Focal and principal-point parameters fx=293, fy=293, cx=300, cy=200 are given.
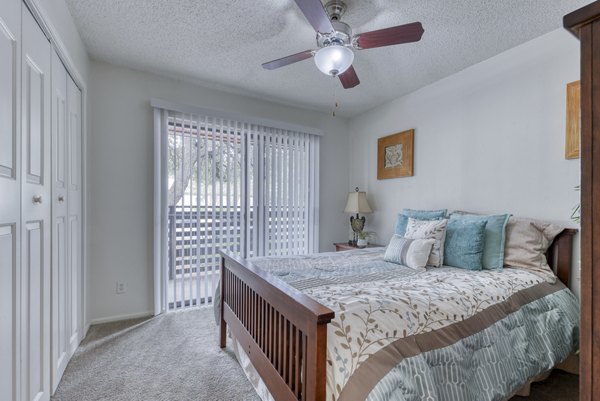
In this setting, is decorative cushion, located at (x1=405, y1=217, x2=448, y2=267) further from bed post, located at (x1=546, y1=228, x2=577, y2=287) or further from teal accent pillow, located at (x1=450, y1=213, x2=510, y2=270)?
bed post, located at (x1=546, y1=228, x2=577, y2=287)

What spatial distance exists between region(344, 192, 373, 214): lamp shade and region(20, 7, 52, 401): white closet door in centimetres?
290

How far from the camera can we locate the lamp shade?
3.65m

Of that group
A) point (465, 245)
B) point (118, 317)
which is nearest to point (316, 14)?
point (465, 245)

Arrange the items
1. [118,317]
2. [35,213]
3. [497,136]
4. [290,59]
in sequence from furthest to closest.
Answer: [118,317], [497,136], [290,59], [35,213]

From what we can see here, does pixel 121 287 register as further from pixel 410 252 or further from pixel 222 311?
pixel 410 252

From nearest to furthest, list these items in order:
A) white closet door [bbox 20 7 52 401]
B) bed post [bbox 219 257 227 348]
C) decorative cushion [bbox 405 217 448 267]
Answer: white closet door [bbox 20 7 52 401] → decorative cushion [bbox 405 217 448 267] → bed post [bbox 219 257 227 348]

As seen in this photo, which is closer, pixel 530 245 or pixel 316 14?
pixel 316 14

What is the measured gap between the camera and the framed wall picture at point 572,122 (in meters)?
2.03

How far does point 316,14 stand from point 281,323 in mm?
1603

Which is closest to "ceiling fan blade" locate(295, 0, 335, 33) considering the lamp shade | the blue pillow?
the blue pillow

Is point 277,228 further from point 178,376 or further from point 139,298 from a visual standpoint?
point 178,376

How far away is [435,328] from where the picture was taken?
1.35 m

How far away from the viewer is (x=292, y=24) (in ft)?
6.98

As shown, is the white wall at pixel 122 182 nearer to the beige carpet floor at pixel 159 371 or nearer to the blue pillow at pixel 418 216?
the beige carpet floor at pixel 159 371
